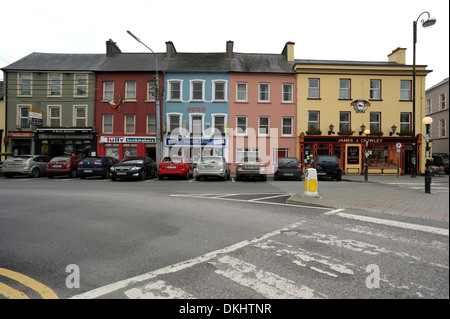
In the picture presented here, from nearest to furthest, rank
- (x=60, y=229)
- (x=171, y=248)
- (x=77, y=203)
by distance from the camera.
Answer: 1. (x=171, y=248)
2. (x=60, y=229)
3. (x=77, y=203)

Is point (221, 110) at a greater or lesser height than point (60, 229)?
greater

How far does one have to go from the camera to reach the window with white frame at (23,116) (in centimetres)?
2592

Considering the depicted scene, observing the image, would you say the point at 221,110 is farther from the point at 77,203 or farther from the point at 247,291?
the point at 247,291

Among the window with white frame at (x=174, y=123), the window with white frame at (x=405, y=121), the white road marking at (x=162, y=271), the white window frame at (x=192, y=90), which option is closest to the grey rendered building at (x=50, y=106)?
the window with white frame at (x=174, y=123)

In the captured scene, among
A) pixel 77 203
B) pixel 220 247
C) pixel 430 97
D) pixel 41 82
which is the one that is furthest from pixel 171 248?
pixel 430 97

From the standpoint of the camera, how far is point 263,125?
25.5 metres

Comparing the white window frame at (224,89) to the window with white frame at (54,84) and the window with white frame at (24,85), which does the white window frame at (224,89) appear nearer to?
the window with white frame at (54,84)

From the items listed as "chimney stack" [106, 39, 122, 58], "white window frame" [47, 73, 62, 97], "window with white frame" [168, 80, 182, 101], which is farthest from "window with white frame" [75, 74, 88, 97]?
"window with white frame" [168, 80, 182, 101]

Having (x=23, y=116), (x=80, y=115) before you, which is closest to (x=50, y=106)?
(x=23, y=116)

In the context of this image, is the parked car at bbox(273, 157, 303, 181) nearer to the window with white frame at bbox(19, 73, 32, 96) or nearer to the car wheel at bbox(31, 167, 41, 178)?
the car wheel at bbox(31, 167, 41, 178)

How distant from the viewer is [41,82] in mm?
25875

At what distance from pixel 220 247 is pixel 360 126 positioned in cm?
2492

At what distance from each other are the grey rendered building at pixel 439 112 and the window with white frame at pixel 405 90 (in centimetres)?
1307

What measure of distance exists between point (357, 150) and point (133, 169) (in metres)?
20.2
